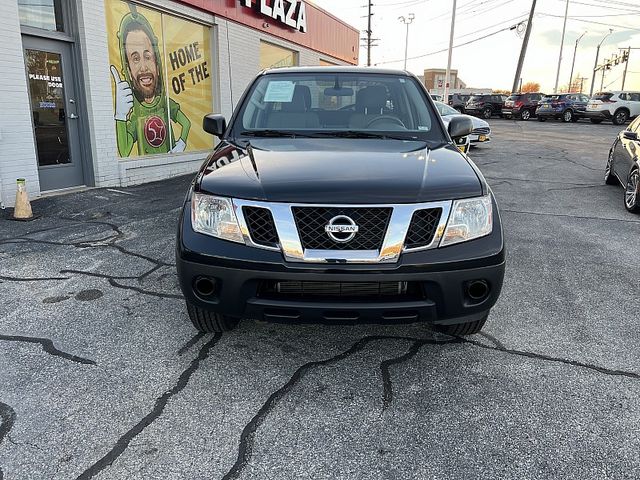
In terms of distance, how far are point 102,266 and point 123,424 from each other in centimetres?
246

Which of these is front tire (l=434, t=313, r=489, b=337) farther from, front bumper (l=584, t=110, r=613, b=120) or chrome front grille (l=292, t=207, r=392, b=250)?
front bumper (l=584, t=110, r=613, b=120)

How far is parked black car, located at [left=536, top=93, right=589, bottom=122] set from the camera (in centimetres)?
2894

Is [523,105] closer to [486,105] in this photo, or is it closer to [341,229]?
[486,105]

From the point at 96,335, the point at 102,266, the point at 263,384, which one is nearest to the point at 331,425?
the point at 263,384

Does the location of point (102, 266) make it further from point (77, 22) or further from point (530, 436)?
point (77, 22)

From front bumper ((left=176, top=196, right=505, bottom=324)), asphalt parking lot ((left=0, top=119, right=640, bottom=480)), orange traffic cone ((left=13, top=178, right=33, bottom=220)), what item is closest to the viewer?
asphalt parking lot ((left=0, top=119, right=640, bottom=480))

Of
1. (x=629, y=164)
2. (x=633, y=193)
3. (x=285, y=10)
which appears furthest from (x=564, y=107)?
(x=633, y=193)

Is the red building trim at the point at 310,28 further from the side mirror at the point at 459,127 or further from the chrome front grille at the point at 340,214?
the chrome front grille at the point at 340,214

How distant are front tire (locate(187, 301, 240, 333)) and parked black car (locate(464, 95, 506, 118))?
1346 inches

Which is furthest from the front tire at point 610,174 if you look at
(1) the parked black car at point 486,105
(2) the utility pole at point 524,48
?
(2) the utility pole at point 524,48

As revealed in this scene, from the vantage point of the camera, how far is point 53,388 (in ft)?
8.61

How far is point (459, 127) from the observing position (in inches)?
153

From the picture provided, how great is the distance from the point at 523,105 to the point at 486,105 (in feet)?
8.42

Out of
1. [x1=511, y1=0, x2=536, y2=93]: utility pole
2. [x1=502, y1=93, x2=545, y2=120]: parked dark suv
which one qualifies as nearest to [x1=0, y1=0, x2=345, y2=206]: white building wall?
[x1=502, y1=93, x2=545, y2=120]: parked dark suv
